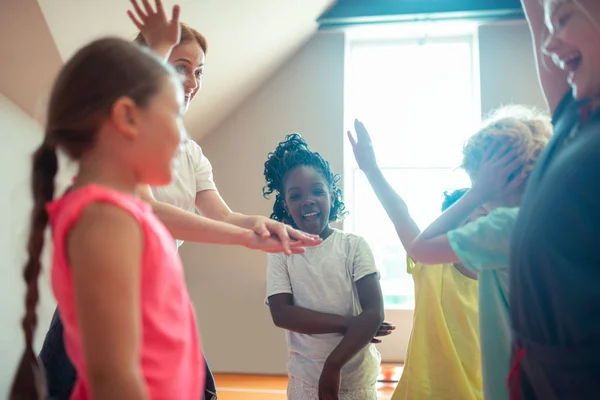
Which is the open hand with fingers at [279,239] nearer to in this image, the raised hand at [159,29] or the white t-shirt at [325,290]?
the raised hand at [159,29]

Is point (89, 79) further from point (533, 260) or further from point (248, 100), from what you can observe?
point (248, 100)

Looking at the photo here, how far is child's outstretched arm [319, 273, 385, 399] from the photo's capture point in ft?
4.66

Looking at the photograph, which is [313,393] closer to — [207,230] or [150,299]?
[207,230]

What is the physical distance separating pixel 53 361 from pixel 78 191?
0.57m

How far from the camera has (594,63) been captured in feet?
2.61

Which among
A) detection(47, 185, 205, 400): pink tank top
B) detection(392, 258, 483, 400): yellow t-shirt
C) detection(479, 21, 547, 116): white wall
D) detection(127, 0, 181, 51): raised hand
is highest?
detection(479, 21, 547, 116): white wall

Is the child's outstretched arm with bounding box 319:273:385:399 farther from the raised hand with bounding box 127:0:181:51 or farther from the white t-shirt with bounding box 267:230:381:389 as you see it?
the raised hand with bounding box 127:0:181:51

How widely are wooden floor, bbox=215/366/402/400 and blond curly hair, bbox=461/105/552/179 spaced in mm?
1856

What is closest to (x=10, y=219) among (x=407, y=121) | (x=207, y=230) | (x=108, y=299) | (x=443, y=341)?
(x=207, y=230)

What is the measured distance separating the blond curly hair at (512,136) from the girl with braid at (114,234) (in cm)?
74

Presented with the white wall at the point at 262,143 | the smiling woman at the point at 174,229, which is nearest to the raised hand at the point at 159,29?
the smiling woman at the point at 174,229

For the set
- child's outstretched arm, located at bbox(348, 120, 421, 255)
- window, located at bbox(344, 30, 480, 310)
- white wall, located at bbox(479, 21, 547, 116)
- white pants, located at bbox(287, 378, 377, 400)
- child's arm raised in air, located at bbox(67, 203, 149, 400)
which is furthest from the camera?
window, located at bbox(344, 30, 480, 310)

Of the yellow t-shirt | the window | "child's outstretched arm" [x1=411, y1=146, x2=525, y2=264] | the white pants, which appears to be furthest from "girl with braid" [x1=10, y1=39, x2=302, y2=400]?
the window

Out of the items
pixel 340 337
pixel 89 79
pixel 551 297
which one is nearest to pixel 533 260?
pixel 551 297
